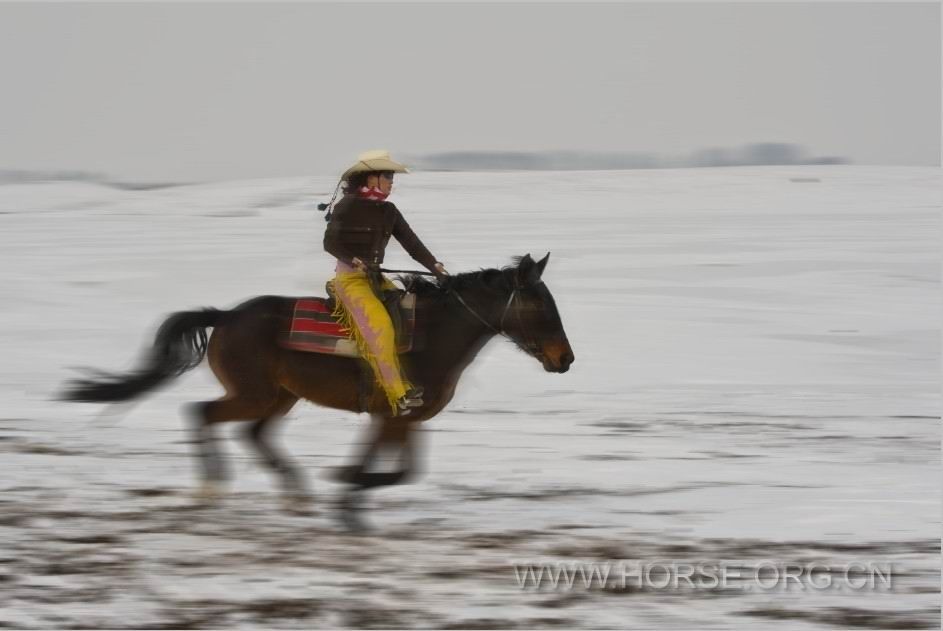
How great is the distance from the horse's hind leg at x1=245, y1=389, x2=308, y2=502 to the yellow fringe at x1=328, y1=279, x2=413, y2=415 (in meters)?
0.78

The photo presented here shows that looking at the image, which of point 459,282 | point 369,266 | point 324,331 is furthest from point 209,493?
point 459,282

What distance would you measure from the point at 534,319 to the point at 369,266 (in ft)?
3.54

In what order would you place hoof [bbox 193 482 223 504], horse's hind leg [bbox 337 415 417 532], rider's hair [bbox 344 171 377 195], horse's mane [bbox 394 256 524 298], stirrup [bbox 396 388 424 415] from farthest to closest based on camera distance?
hoof [bbox 193 482 223 504] < horse's mane [bbox 394 256 524 298] < rider's hair [bbox 344 171 377 195] < horse's hind leg [bbox 337 415 417 532] < stirrup [bbox 396 388 424 415]

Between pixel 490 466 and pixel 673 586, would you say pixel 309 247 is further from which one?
pixel 673 586

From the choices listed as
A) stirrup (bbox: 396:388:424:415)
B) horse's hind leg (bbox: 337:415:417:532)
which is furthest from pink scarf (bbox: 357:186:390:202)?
horse's hind leg (bbox: 337:415:417:532)

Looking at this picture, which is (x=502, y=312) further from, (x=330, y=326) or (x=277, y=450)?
(x=277, y=450)

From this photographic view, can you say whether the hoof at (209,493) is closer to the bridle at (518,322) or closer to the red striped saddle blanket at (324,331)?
the red striped saddle blanket at (324,331)

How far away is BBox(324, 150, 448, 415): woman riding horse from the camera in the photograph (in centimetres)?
798

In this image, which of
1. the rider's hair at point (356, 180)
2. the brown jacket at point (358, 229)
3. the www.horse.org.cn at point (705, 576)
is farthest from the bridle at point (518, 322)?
the www.horse.org.cn at point (705, 576)

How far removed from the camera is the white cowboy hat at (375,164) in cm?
806

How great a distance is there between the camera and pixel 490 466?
33.7 ft

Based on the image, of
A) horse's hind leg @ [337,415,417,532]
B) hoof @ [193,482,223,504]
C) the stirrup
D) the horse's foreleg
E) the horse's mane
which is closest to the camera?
the stirrup

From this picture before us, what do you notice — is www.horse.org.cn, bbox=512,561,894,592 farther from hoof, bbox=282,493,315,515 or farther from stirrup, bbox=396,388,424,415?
hoof, bbox=282,493,315,515

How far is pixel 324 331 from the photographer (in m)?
8.24
